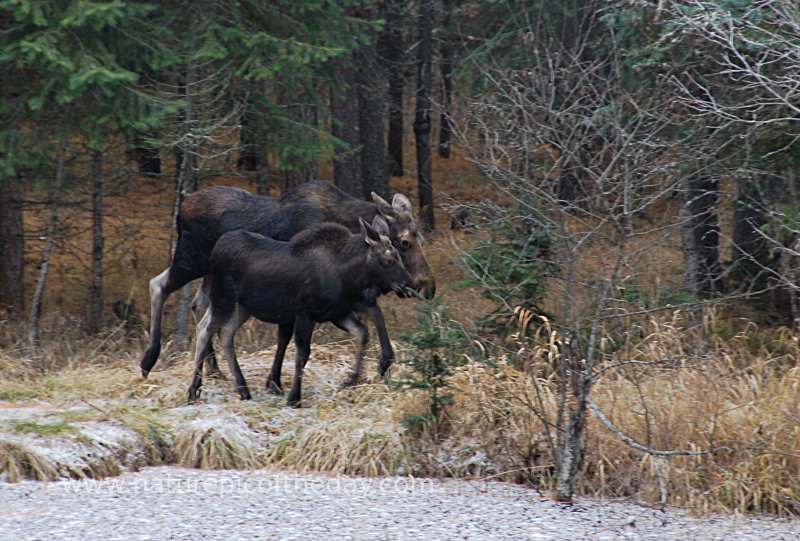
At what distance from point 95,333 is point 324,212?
572cm

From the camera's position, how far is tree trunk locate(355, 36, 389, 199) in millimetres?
21125

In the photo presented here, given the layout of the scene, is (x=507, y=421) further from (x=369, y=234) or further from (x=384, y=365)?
(x=369, y=234)

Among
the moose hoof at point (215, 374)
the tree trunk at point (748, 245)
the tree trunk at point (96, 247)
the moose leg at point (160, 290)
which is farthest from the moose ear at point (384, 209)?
the tree trunk at point (96, 247)

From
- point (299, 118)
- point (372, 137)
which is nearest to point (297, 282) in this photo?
point (299, 118)

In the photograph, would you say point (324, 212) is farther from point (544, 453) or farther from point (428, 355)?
point (544, 453)

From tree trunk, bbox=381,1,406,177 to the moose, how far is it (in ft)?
40.2

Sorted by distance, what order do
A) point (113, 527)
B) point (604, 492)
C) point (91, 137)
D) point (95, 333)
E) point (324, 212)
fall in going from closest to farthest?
point (113, 527) → point (604, 492) → point (324, 212) → point (91, 137) → point (95, 333)

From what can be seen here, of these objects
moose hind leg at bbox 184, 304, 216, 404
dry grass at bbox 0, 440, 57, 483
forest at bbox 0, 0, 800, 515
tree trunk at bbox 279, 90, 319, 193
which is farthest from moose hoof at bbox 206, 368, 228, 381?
tree trunk at bbox 279, 90, 319, 193

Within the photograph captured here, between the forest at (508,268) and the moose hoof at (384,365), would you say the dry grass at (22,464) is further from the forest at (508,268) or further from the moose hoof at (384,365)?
the moose hoof at (384,365)

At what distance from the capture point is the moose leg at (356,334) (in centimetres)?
1044

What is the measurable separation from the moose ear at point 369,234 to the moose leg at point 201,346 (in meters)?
1.59

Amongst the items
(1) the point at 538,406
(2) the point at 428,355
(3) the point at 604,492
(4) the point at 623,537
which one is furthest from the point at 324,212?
(4) the point at 623,537

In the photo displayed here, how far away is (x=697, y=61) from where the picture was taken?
39.8 feet

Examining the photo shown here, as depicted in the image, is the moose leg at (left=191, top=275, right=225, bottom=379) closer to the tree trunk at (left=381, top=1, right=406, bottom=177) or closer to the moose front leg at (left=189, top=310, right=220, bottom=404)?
the moose front leg at (left=189, top=310, right=220, bottom=404)
